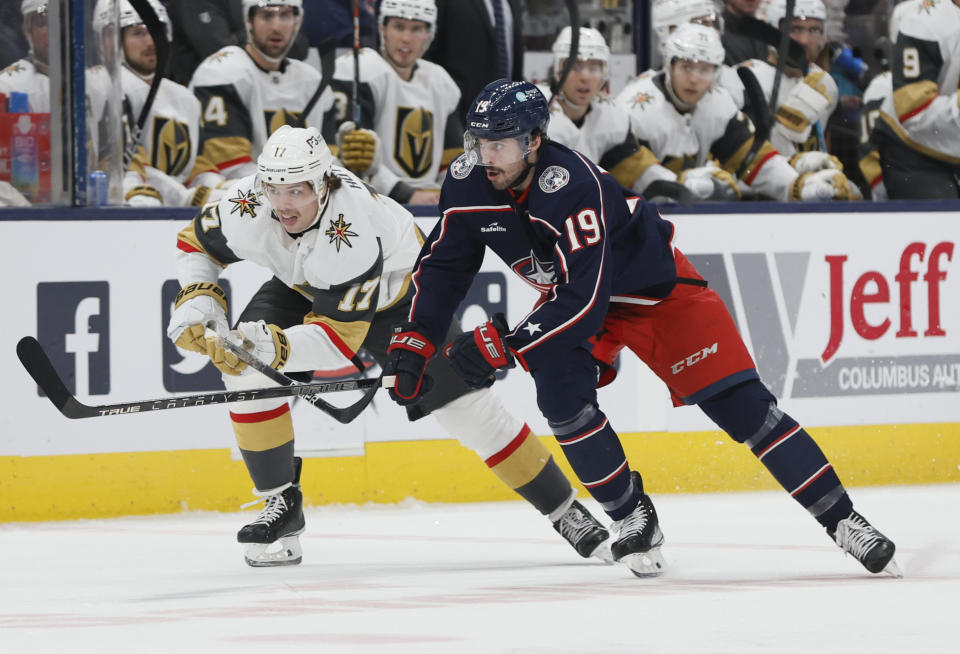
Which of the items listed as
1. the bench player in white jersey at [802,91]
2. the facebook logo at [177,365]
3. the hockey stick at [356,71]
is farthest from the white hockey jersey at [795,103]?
the facebook logo at [177,365]

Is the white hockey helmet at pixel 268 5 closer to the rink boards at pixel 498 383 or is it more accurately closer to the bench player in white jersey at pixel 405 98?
the bench player in white jersey at pixel 405 98

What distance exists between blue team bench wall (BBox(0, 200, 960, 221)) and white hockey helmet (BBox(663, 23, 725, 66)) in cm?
75

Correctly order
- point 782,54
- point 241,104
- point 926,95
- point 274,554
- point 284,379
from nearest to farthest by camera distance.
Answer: point 284,379 < point 274,554 < point 241,104 < point 926,95 < point 782,54

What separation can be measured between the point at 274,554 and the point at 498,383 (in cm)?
129

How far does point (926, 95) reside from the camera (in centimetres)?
578

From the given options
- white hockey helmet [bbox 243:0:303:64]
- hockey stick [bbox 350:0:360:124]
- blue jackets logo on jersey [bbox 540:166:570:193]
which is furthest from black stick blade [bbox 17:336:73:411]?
white hockey helmet [bbox 243:0:303:64]

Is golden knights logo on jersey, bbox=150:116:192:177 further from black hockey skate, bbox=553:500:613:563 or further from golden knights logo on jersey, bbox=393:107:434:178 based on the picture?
black hockey skate, bbox=553:500:613:563

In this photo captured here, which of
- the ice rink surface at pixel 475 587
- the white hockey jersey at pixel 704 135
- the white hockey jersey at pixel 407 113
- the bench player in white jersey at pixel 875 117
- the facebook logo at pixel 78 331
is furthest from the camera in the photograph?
the bench player in white jersey at pixel 875 117

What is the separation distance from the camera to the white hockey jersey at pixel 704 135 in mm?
5723

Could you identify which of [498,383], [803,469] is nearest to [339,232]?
[803,469]

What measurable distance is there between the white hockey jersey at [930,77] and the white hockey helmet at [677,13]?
0.73 meters

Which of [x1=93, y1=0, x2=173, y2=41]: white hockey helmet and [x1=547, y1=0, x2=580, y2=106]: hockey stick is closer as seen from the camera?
[x1=93, y1=0, x2=173, y2=41]: white hockey helmet

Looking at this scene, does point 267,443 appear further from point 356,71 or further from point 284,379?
point 356,71

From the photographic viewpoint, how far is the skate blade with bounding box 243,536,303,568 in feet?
12.5
